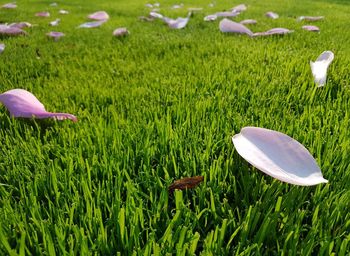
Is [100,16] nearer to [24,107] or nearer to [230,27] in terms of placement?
[230,27]

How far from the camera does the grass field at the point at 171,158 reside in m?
1.01

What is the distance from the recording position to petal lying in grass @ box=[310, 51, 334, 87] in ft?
6.59

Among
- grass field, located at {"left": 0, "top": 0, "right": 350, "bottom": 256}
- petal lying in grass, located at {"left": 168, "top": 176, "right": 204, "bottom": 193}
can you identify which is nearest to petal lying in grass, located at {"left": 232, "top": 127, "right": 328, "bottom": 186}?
grass field, located at {"left": 0, "top": 0, "right": 350, "bottom": 256}

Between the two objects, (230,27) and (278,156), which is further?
(230,27)

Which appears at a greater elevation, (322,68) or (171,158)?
(322,68)

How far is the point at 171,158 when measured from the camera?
1.36 metres

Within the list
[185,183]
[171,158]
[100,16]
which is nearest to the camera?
[185,183]

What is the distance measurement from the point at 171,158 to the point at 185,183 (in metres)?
0.17

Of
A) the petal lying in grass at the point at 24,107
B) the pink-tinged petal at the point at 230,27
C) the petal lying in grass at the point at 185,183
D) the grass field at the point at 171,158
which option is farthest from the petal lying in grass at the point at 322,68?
the pink-tinged petal at the point at 230,27

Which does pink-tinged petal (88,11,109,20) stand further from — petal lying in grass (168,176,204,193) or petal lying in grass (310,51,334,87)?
petal lying in grass (168,176,204,193)

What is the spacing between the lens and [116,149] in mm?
1403

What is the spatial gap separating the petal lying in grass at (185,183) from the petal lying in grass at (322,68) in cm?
108

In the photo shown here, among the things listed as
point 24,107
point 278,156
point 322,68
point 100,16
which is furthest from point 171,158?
point 100,16

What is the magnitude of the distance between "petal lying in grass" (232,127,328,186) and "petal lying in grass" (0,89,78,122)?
81cm
